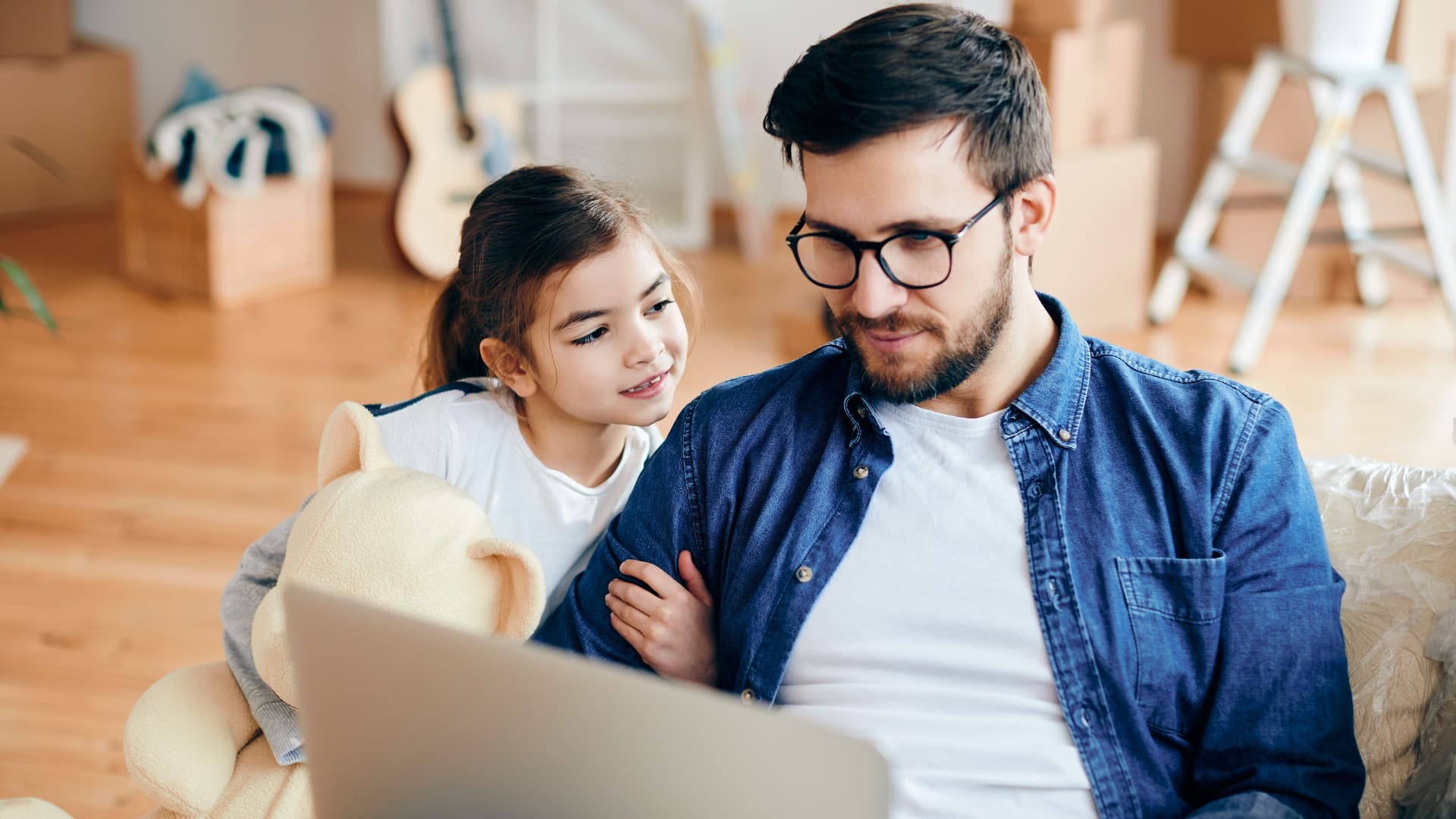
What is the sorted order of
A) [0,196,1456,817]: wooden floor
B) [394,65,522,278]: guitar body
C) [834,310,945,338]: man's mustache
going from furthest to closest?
[394,65,522,278]: guitar body → [0,196,1456,817]: wooden floor → [834,310,945,338]: man's mustache

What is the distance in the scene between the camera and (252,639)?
125 cm

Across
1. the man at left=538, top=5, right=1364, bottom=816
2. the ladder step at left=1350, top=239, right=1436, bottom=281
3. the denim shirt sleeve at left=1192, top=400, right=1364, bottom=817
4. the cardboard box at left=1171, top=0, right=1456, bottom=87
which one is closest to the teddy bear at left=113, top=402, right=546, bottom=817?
the man at left=538, top=5, right=1364, bottom=816

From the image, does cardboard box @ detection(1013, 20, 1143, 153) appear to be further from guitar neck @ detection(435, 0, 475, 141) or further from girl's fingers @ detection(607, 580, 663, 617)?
girl's fingers @ detection(607, 580, 663, 617)

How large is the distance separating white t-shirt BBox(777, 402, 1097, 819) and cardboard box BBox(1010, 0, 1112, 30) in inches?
101


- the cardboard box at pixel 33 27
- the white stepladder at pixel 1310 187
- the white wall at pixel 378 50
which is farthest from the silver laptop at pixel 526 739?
the cardboard box at pixel 33 27

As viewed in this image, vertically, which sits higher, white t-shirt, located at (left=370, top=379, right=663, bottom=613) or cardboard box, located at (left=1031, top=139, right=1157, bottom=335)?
white t-shirt, located at (left=370, top=379, right=663, bottom=613)

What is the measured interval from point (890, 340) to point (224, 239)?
3.11 m

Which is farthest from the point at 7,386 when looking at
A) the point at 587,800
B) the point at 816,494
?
the point at 587,800

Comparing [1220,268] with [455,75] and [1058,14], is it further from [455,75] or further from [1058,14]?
[455,75]

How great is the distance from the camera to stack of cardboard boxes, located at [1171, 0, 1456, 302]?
3.81 m

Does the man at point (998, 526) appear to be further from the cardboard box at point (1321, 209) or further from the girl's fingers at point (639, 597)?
the cardboard box at point (1321, 209)

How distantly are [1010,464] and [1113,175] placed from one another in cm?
264

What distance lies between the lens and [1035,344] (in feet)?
4.07

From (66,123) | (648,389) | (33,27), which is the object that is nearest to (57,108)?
(66,123)
